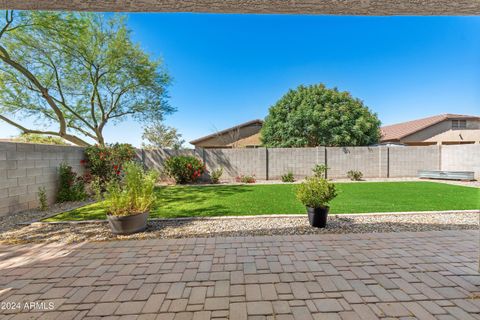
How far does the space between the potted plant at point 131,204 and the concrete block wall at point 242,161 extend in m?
7.47

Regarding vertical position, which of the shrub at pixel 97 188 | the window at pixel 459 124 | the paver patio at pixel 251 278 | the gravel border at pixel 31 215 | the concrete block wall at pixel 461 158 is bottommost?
the paver patio at pixel 251 278

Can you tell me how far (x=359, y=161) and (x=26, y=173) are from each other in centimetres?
1458

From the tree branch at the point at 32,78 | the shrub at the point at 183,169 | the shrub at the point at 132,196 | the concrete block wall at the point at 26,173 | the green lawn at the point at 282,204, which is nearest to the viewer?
the shrub at the point at 132,196

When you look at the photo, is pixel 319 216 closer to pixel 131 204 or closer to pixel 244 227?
pixel 244 227

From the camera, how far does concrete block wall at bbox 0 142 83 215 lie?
508cm

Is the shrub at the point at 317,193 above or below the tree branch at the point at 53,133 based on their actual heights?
below

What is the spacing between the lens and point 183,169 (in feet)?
34.4

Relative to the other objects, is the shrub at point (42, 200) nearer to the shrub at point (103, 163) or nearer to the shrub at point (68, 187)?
the shrub at point (68, 187)

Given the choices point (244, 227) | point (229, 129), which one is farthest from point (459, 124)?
point (244, 227)

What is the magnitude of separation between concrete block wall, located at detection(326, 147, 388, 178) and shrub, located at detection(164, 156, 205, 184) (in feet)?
25.4

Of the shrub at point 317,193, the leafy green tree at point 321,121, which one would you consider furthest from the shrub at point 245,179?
the shrub at point 317,193

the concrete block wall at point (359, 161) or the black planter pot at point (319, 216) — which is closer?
the black planter pot at point (319, 216)

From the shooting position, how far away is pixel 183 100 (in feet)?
49.9

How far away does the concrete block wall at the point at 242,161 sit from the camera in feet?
39.0
